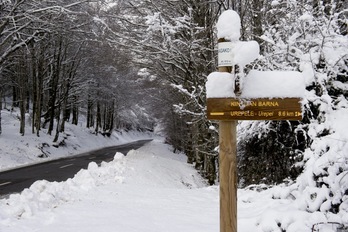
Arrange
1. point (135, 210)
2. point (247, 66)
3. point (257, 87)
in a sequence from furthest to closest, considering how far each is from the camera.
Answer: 1. point (247, 66)
2. point (135, 210)
3. point (257, 87)

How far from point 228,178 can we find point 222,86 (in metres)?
0.89

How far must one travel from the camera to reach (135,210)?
22.6 feet

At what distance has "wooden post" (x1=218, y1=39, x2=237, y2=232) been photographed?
3531 mm

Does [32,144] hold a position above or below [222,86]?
below

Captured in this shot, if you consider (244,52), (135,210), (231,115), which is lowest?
(135,210)

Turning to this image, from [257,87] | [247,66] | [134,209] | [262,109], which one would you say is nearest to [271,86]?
[257,87]

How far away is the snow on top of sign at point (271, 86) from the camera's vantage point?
352 centimetres

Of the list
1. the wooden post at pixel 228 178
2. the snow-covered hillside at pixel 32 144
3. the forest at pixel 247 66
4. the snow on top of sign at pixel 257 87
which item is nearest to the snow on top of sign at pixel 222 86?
the snow on top of sign at pixel 257 87

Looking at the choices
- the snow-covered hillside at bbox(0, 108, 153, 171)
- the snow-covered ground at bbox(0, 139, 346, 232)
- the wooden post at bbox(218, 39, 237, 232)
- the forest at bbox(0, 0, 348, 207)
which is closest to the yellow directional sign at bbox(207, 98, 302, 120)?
the wooden post at bbox(218, 39, 237, 232)

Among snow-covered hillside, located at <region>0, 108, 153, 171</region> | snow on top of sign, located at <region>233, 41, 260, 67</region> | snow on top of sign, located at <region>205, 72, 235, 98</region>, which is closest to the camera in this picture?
snow on top of sign, located at <region>233, 41, 260, 67</region>

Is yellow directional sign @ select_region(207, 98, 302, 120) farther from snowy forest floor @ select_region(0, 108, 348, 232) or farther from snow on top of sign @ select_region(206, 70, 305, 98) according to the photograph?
snowy forest floor @ select_region(0, 108, 348, 232)

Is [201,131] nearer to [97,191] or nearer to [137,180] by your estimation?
[137,180]

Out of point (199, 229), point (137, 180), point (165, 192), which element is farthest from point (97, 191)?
point (199, 229)

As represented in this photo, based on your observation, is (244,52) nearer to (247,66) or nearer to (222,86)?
(222,86)
